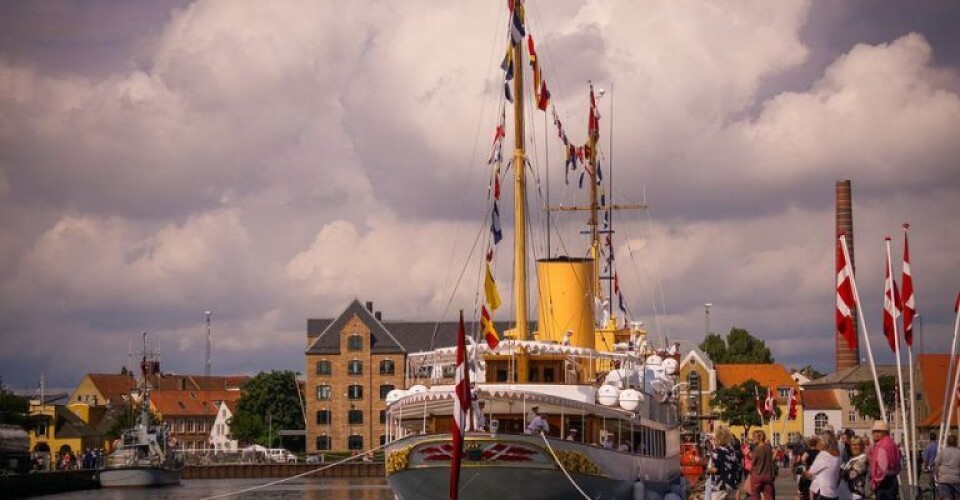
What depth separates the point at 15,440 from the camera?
280ft

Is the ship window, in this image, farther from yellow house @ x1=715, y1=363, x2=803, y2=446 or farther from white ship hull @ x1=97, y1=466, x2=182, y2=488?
white ship hull @ x1=97, y1=466, x2=182, y2=488

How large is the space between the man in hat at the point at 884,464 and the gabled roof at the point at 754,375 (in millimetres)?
126597

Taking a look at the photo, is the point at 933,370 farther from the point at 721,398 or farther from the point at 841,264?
the point at 841,264

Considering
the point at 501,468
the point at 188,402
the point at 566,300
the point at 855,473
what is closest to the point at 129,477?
the point at 566,300

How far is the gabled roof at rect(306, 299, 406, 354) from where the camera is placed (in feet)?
452

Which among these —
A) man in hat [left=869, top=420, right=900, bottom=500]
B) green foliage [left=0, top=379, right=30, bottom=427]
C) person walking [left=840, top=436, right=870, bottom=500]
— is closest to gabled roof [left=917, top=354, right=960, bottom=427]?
green foliage [left=0, top=379, right=30, bottom=427]

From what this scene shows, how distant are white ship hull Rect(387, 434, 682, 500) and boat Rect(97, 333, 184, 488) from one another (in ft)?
198

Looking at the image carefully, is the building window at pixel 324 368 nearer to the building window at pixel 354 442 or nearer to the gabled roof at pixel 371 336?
the gabled roof at pixel 371 336

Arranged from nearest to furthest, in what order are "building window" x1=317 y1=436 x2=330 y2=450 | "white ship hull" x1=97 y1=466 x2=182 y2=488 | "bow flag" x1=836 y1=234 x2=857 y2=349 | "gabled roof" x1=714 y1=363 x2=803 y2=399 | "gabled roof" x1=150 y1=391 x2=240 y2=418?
"bow flag" x1=836 y1=234 x2=857 y2=349
"white ship hull" x1=97 y1=466 x2=182 y2=488
"building window" x1=317 y1=436 x2=330 y2=450
"gabled roof" x1=714 y1=363 x2=803 y2=399
"gabled roof" x1=150 y1=391 x2=240 y2=418

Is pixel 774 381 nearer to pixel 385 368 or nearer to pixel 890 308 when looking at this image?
pixel 385 368

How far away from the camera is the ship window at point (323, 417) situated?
137125 mm

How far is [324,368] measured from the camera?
138m

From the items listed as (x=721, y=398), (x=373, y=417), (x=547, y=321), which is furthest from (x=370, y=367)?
(x=547, y=321)

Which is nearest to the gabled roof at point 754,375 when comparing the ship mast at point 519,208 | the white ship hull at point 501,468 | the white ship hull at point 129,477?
the white ship hull at point 129,477
